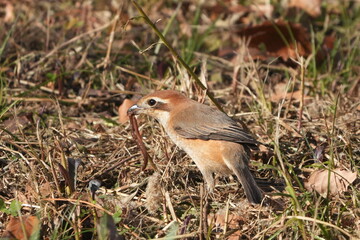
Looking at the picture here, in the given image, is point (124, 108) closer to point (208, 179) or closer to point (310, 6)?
point (208, 179)

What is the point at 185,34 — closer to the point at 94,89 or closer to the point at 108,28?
the point at 108,28

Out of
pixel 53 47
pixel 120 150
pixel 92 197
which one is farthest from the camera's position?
pixel 53 47

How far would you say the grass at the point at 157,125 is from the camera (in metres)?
4.86

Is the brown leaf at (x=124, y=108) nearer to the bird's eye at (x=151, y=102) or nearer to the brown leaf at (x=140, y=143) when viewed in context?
the bird's eye at (x=151, y=102)

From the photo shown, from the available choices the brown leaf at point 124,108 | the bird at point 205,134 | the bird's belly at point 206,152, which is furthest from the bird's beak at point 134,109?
the brown leaf at point 124,108

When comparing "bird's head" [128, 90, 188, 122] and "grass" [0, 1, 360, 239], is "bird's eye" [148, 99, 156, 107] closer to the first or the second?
"bird's head" [128, 90, 188, 122]

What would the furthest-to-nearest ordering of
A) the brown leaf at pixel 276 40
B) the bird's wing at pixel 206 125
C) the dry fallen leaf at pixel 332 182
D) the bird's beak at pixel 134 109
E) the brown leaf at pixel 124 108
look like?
the brown leaf at pixel 276 40
the brown leaf at pixel 124 108
the bird's beak at pixel 134 109
the bird's wing at pixel 206 125
the dry fallen leaf at pixel 332 182

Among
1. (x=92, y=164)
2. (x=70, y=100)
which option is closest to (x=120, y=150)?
(x=92, y=164)

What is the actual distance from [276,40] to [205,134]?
2.74m

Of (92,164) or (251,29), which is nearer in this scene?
(92,164)

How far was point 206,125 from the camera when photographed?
19.1 ft

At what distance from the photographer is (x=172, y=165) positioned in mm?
5727

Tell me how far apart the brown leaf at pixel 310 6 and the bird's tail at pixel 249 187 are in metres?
4.75

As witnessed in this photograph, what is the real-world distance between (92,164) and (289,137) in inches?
82.3
